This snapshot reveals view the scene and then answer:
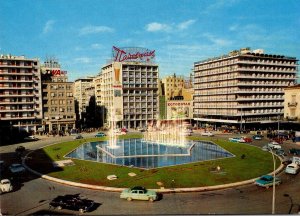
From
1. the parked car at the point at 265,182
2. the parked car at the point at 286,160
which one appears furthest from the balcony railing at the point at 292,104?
the parked car at the point at 265,182

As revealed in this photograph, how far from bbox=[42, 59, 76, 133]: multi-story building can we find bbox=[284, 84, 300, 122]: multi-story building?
73812 millimetres

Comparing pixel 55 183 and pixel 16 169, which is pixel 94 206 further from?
pixel 16 169

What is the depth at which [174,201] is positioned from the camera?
33656 millimetres

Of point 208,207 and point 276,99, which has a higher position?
point 276,99

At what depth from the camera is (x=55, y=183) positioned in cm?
4081

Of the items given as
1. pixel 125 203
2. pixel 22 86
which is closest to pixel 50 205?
pixel 125 203

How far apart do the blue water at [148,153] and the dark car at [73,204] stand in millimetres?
18172

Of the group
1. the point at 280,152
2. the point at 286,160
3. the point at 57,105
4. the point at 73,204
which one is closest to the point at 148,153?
the point at 286,160

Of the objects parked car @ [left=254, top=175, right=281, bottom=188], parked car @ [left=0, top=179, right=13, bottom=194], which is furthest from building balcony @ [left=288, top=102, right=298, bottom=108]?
parked car @ [left=0, top=179, right=13, bottom=194]

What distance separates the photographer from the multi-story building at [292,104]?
84.6 m

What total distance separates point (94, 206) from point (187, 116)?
95400mm

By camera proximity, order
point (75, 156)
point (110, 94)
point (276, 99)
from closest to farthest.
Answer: point (75, 156) → point (276, 99) → point (110, 94)

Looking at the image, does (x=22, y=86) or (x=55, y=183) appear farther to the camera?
(x=22, y=86)

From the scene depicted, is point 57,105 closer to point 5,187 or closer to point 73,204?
point 5,187
